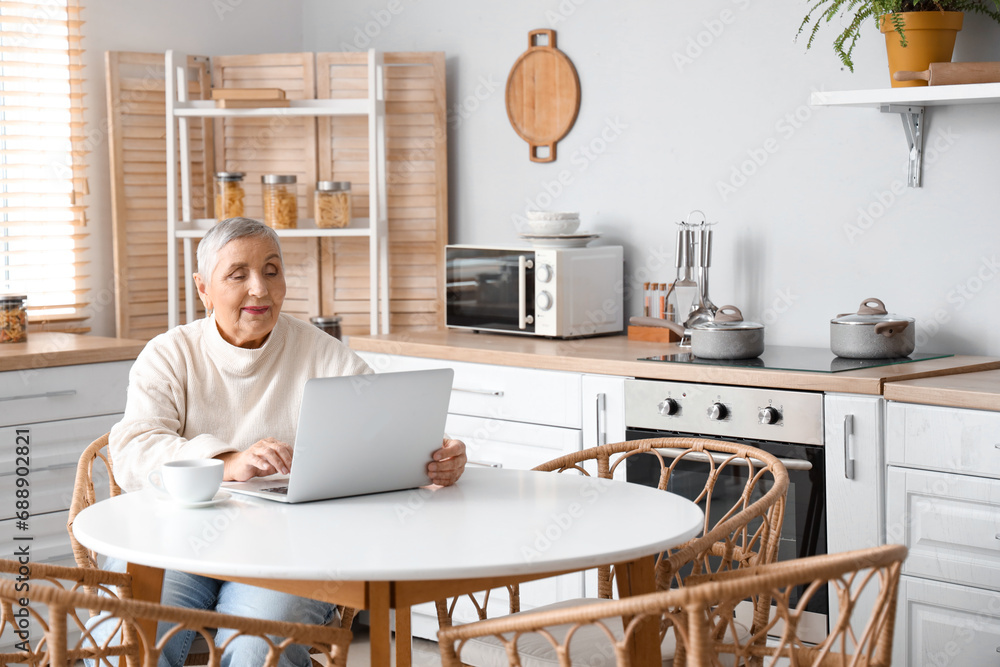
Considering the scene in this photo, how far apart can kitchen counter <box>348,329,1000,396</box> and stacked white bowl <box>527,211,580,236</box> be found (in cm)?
33

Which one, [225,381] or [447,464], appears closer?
[447,464]

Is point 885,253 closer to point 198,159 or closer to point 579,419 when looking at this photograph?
point 579,419

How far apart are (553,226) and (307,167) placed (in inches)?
39.9

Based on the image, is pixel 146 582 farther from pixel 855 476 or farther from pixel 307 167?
pixel 307 167

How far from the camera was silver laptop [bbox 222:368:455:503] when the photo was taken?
1.69 m

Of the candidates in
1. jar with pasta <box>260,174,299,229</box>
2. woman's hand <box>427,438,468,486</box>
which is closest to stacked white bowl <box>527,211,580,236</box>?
jar with pasta <box>260,174,299,229</box>

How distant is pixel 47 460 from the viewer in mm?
3182

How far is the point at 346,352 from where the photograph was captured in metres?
2.31

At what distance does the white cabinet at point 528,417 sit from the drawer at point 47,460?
93cm

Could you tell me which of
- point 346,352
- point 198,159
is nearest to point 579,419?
point 346,352

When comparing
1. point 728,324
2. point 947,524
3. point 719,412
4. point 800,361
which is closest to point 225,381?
point 719,412

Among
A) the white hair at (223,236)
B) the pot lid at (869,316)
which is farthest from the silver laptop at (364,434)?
the pot lid at (869,316)

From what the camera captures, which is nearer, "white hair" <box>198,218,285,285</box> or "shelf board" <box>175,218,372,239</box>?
"white hair" <box>198,218,285,285</box>

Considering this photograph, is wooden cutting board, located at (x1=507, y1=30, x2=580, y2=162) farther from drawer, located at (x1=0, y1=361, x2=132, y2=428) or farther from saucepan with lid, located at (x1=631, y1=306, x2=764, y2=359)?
drawer, located at (x1=0, y1=361, x2=132, y2=428)
